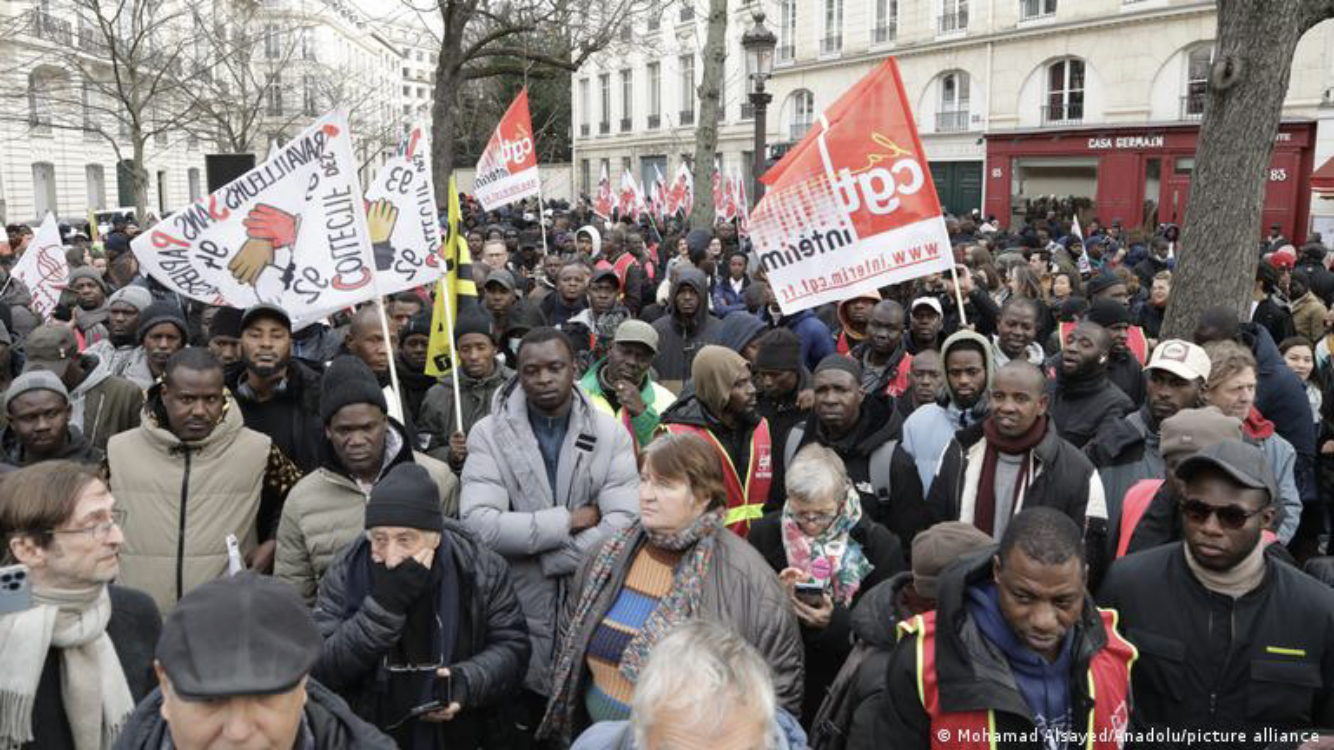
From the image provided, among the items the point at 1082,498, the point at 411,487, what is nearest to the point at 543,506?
the point at 411,487

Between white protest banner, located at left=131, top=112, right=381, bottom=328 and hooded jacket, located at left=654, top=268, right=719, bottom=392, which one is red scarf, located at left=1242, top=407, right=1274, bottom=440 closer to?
hooded jacket, located at left=654, top=268, right=719, bottom=392

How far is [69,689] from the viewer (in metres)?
2.71

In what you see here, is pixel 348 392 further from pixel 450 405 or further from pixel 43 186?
pixel 43 186

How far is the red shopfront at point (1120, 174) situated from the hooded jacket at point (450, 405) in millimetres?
24445

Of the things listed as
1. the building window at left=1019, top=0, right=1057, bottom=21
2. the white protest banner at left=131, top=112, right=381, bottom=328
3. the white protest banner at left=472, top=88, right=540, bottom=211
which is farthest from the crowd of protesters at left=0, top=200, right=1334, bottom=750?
the building window at left=1019, top=0, right=1057, bottom=21

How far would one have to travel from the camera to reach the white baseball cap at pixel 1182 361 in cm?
473

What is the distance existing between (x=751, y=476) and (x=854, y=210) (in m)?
1.97

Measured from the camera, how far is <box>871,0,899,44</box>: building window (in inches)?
1403

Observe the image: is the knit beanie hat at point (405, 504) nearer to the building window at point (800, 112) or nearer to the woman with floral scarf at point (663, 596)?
the woman with floral scarf at point (663, 596)

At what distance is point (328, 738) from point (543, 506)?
5.94 ft

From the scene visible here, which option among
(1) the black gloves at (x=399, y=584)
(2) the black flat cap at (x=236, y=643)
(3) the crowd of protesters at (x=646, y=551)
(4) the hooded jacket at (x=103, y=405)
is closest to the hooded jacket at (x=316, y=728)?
(3) the crowd of protesters at (x=646, y=551)

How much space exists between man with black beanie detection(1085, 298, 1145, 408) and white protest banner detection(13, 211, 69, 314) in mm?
8382

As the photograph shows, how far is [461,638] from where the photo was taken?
10.8 feet

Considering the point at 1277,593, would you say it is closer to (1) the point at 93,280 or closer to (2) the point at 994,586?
(2) the point at 994,586
